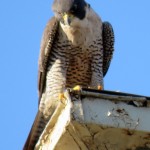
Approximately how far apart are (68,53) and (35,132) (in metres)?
1.36

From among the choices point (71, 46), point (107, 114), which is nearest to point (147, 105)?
point (107, 114)

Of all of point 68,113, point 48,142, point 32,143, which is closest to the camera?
point 68,113

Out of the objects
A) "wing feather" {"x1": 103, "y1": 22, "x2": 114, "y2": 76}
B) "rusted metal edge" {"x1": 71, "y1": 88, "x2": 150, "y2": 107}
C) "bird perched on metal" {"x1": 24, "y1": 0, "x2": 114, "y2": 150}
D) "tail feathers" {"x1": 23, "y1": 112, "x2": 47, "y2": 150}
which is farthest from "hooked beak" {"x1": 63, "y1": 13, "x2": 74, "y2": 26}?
"rusted metal edge" {"x1": 71, "y1": 88, "x2": 150, "y2": 107}

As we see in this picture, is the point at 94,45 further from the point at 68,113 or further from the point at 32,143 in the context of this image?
the point at 68,113

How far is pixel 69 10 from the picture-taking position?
8930 millimetres

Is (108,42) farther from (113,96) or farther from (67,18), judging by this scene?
(113,96)

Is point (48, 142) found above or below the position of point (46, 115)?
above

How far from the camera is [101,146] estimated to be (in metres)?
4.28

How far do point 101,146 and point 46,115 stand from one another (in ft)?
15.8

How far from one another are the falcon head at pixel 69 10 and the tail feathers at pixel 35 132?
1.60m

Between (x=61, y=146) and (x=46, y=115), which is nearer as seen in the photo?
(x=61, y=146)

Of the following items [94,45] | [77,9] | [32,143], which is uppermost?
[77,9]

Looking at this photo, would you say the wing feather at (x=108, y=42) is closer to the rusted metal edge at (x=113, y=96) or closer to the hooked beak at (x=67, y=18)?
the hooked beak at (x=67, y=18)

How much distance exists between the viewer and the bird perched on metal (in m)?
8.84
